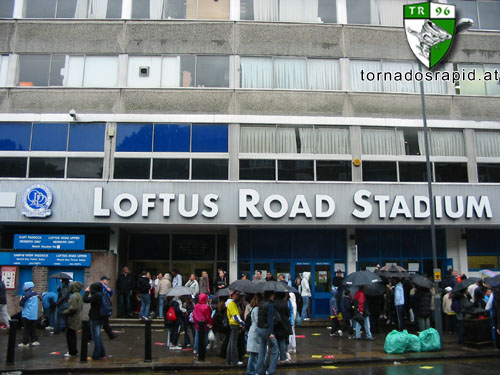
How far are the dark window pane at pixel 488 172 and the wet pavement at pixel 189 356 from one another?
27.9 feet

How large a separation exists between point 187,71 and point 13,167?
7.89m

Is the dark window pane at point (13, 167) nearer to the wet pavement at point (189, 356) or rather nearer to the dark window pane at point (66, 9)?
the dark window pane at point (66, 9)

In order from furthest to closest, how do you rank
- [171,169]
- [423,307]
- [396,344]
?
[171,169]
[423,307]
[396,344]

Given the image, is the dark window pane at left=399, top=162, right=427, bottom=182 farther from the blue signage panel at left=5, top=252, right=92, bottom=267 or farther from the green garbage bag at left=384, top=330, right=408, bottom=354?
the blue signage panel at left=5, top=252, right=92, bottom=267

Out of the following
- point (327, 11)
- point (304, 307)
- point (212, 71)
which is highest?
point (327, 11)

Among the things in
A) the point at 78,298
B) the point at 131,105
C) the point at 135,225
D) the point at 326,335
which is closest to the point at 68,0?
the point at 131,105

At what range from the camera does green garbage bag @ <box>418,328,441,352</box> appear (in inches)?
474

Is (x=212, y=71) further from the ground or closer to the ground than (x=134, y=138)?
further from the ground

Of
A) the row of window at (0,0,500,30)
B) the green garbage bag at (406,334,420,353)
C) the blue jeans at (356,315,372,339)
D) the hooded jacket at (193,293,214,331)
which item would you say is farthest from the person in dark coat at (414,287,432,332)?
the row of window at (0,0,500,30)

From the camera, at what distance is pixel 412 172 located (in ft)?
65.1

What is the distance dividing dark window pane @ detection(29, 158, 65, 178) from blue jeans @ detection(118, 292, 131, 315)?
17.2 ft

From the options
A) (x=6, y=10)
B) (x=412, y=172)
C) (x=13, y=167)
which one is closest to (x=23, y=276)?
(x=13, y=167)

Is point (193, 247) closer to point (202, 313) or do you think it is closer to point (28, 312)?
point (28, 312)

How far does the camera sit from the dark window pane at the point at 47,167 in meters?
18.9
